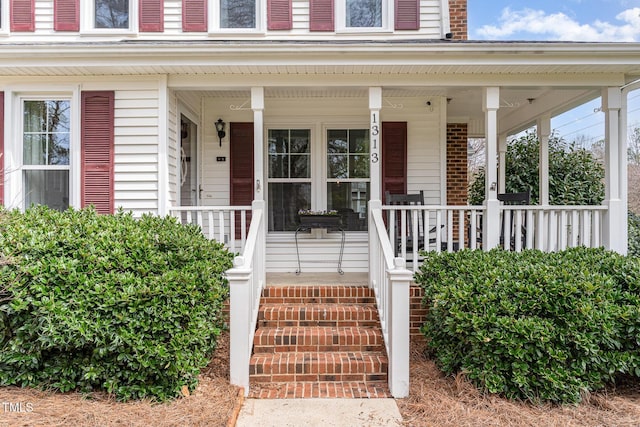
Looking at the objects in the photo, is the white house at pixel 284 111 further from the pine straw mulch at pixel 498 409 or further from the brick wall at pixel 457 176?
the pine straw mulch at pixel 498 409

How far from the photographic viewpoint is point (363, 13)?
6.29 meters

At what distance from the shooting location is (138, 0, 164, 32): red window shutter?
605 centimetres

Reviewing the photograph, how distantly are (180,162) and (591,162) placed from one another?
9.39 metres

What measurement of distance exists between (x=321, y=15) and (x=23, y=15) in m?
4.32

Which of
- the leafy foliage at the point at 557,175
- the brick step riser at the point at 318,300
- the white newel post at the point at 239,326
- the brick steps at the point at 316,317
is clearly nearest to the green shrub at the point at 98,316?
the white newel post at the point at 239,326

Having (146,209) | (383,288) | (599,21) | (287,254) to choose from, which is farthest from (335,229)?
(599,21)

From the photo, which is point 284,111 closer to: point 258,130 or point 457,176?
point 258,130

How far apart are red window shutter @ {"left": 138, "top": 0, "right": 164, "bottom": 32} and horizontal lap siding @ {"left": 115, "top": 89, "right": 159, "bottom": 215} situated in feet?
4.74

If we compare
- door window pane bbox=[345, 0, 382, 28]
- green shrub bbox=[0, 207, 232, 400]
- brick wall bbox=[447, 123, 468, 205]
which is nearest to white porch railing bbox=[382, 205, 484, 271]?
brick wall bbox=[447, 123, 468, 205]

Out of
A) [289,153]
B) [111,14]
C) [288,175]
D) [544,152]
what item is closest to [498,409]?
[288,175]

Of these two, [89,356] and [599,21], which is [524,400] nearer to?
[89,356]

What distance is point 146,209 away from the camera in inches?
208

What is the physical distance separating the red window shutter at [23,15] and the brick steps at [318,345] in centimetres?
525

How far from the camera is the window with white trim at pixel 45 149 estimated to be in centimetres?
534
